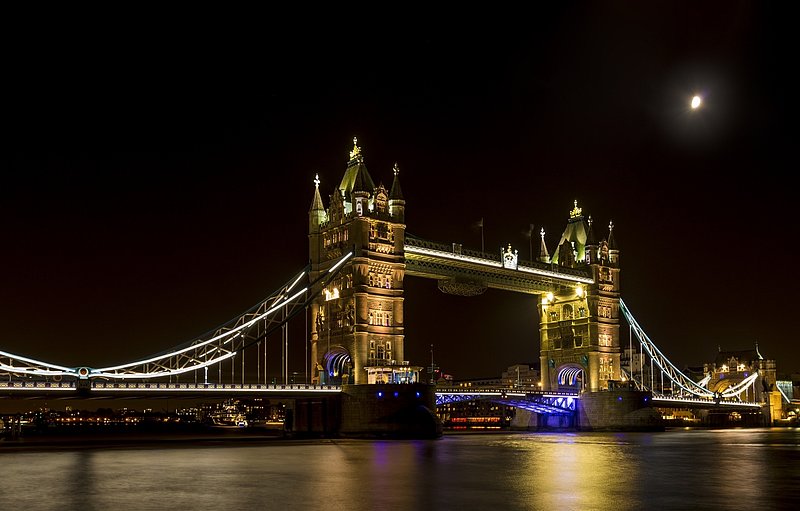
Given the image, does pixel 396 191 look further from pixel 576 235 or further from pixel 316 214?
pixel 576 235

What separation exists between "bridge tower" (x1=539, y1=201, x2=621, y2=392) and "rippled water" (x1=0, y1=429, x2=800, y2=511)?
5549 centimetres

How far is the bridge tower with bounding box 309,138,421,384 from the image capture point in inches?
2894

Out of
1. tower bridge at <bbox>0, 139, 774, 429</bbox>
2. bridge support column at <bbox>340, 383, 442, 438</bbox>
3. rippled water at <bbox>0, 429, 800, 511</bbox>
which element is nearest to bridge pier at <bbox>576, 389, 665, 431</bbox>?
tower bridge at <bbox>0, 139, 774, 429</bbox>

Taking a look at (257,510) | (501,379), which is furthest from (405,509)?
(501,379)

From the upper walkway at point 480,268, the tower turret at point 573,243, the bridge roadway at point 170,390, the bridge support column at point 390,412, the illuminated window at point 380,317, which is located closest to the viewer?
the bridge roadway at point 170,390

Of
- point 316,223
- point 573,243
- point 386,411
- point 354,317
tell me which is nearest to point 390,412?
point 386,411

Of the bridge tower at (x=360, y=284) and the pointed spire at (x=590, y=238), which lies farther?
the pointed spire at (x=590, y=238)

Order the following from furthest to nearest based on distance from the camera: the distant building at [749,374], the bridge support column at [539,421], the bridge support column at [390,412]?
1. the distant building at [749,374]
2. the bridge support column at [539,421]
3. the bridge support column at [390,412]

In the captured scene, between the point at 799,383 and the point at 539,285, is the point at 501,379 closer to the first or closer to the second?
the point at 799,383

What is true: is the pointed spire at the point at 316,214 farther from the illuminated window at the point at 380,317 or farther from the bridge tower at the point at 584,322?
the bridge tower at the point at 584,322

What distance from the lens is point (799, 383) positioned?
186625 millimetres

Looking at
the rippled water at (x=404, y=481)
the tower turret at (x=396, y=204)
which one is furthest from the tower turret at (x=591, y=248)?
the rippled water at (x=404, y=481)

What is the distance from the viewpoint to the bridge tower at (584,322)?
99625 millimetres

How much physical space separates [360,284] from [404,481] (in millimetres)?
45467
